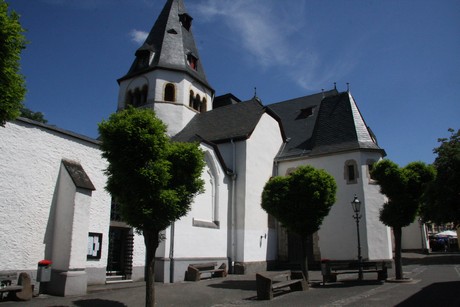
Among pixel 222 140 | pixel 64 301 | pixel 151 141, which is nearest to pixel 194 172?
pixel 151 141

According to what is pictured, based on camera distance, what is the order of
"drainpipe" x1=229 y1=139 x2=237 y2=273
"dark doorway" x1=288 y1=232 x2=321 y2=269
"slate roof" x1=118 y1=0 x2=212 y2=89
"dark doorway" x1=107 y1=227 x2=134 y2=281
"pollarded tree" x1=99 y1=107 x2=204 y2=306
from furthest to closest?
1. "slate roof" x1=118 y1=0 x2=212 y2=89
2. "dark doorway" x1=288 y1=232 x2=321 y2=269
3. "drainpipe" x1=229 y1=139 x2=237 y2=273
4. "dark doorway" x1=107 y1=227 x2=134 y2=281
5. "pollarded tree" x1=99 y1=107 x2=204 y2=306

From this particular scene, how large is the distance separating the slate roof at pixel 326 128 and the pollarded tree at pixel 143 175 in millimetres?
16461

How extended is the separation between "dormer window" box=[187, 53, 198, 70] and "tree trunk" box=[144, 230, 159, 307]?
68.8 feet

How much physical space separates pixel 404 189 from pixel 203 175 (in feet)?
31.8

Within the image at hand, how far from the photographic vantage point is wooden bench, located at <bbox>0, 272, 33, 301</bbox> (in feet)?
34.8

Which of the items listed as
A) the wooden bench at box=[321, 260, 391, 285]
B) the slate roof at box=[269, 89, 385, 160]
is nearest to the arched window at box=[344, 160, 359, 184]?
the slate roof at box=[269, 89, 385, 160]

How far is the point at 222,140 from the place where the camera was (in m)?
22.7

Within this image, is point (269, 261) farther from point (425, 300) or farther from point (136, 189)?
point (136, 189)

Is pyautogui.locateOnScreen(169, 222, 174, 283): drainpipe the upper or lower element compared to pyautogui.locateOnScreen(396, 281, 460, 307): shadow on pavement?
upper

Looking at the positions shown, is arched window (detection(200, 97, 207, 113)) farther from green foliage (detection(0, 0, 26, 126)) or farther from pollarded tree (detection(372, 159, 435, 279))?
green foliage (detection(0, 0, 26, 126))

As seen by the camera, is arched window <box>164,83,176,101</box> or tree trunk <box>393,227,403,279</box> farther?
arched window <box>164,83,176,101</box>

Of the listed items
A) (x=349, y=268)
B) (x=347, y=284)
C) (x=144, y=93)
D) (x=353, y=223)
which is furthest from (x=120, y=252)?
(x=144, y=93)

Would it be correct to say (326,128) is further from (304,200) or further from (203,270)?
(203,270)

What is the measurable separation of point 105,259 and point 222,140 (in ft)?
34.7
